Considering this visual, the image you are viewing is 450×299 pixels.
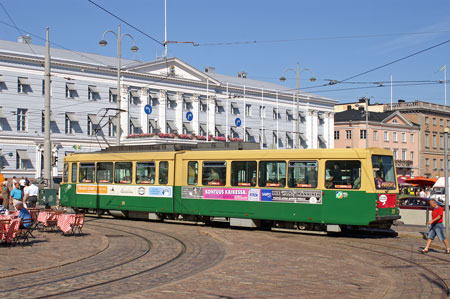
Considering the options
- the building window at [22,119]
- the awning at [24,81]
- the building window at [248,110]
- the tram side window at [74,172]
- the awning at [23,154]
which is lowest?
the tram side window at [74,172]

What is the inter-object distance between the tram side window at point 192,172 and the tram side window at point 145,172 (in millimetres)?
1945

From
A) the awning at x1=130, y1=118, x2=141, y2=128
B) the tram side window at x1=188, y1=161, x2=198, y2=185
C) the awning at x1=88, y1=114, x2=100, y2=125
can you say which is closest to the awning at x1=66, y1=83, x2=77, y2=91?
the awning at x1=88, y1=114, x2=100, y2=125

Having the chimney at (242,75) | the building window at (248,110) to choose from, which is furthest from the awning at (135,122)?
the chimney at (242,75)

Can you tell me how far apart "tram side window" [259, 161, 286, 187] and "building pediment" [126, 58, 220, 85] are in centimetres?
4617

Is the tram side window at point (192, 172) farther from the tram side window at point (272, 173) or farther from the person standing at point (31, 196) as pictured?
the person standing at point (31, 196)

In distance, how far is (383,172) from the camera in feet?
68.1

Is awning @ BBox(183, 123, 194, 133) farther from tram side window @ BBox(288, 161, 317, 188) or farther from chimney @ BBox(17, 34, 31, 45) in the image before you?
tram side window @ BBox(288, 161, 317, 188)

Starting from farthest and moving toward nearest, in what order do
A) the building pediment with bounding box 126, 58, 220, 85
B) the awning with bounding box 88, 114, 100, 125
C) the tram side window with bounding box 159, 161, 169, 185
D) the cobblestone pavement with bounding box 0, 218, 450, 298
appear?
the building pediment with bounding box 126, 58, 220, 85
the awning with bounding box 88, 114, 100, 125
the tram side window with bounding box 159, 161, 169, 185
the cobblestone pavement with bounding box 0, 218, 450, 298

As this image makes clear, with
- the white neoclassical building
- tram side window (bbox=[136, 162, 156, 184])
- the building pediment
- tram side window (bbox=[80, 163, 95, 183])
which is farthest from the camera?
the building pediment

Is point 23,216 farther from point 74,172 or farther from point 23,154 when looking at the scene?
point 23,154

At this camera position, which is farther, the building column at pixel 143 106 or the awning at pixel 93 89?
the building column at pixel 143 106

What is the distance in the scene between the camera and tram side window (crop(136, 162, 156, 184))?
26.0m

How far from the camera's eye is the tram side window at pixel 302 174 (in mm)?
21203

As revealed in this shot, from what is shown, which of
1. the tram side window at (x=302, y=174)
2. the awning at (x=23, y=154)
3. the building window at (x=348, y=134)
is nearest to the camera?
the tram side window at (x=302, y=174)
